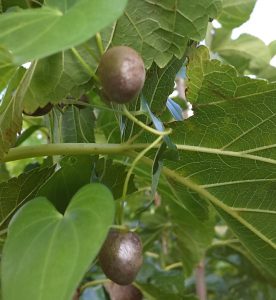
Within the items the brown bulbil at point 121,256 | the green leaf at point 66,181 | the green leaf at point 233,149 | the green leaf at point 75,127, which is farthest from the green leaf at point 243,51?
the brown bulbil at point 121,256

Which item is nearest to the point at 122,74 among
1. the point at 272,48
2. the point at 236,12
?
the point at 236,12

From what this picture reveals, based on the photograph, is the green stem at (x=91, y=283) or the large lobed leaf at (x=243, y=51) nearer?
the green stem at (x=91, y=283)

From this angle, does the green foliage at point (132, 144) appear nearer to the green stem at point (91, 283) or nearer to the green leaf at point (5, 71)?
the green leaf at point (5, 71)

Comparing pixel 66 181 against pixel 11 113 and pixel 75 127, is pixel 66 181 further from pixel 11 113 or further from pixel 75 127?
pixel 75 127

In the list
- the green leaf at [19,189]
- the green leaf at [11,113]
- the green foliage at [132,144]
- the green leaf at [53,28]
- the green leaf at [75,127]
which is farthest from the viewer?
the green leaf at [75,127]

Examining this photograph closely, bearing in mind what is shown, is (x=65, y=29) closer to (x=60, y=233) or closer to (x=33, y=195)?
(x=60, y=233)

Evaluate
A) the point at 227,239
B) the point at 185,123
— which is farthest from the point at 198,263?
the point at 185,123
